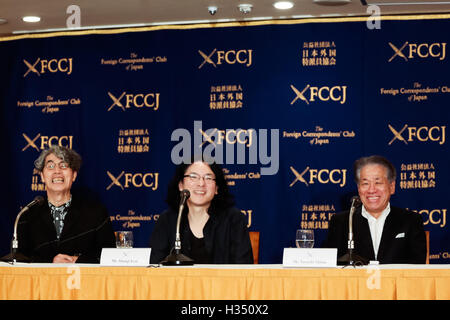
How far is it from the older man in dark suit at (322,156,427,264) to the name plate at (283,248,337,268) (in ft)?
2.83

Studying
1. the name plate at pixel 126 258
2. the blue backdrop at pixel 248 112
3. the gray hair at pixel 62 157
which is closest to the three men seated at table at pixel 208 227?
the gray hair at pixel 62 157

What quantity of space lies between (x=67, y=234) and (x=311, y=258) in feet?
6.11

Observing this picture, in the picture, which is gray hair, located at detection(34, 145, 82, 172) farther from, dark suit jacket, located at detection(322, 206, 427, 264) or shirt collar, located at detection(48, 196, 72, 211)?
dark suit jacket, located at detection(322, 206, 427, 264)

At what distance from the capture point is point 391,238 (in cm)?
399

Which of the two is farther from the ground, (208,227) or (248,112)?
(248,112)

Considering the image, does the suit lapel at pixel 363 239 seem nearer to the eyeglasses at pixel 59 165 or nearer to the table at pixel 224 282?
the table at pixel 224 282

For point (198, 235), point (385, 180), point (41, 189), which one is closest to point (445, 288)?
point (385, 180)

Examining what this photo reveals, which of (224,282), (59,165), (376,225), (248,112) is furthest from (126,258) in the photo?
(248,112)

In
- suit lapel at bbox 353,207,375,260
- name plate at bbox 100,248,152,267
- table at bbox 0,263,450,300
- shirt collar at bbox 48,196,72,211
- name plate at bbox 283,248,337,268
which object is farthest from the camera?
shirt collar at bbox 48,196,72,211

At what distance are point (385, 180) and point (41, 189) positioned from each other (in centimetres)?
307

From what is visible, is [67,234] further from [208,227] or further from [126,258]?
[126,258]

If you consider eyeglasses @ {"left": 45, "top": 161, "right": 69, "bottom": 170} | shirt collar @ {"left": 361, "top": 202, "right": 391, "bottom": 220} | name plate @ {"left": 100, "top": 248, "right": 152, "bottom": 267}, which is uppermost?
eyeglasses @ {"left": 45, "top": 161, "right": 69, "bottom": 170}

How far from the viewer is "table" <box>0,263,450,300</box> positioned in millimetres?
3016

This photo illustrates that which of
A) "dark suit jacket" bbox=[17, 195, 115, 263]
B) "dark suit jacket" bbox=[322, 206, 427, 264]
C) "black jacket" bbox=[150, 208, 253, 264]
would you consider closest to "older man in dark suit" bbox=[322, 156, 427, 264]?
"dark suit jacket" bbox=[322, 206, 427, 264]
